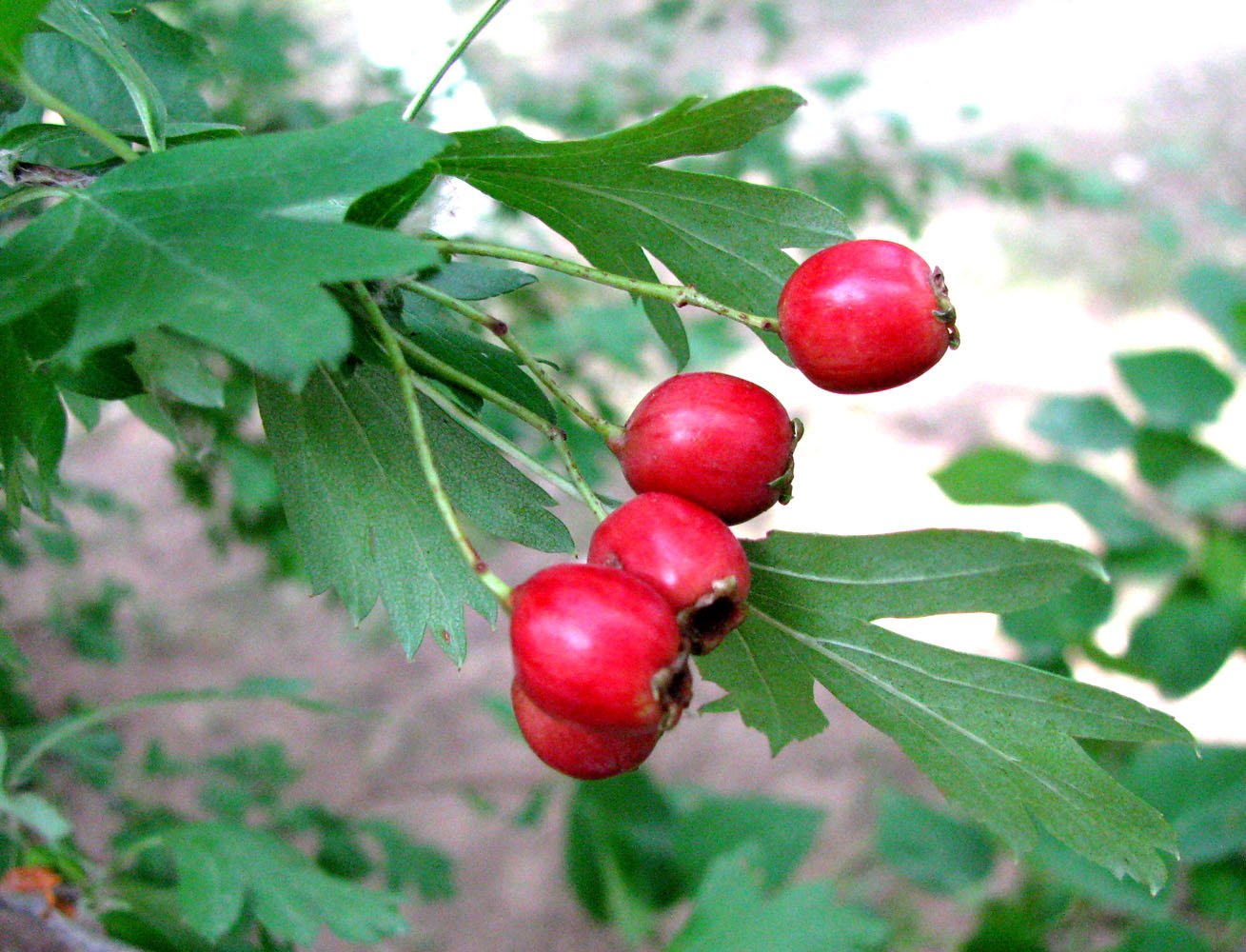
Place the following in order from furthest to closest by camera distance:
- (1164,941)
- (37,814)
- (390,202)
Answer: (1164,941) < (37,814) < (390,202)

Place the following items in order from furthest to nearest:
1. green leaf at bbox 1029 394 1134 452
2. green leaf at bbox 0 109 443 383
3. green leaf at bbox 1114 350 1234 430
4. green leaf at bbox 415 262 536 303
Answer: green leaf at bbox 1029 394 1134 452 < green leaf at bbox 1114 350 1234 430 < green leaf at bbox 415 262 536 303 < green leaf at bbox 0 109 443 383

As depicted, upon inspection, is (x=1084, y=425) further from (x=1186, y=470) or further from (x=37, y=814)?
(x=37, y=814)

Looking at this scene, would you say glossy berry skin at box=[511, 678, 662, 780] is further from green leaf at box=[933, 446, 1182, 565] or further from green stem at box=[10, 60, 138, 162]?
green leaf at box=[933, 446, 1182, 565]

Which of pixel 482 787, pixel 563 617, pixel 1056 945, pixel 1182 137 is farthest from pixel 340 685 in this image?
pixel 1182 137

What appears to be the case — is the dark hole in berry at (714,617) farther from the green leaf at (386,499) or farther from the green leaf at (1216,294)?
the green leaf at (1216,294)

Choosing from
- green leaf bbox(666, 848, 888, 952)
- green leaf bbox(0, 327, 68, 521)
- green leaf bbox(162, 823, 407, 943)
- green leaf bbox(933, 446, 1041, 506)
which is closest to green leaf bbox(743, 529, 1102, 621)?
green leaf bbox(0, 327, 68, 521)

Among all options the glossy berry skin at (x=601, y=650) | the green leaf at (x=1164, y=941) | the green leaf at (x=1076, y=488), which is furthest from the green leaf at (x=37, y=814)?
the green leaf at (x=1164, y=941)

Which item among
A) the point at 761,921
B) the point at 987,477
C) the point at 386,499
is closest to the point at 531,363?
the point at 386,499

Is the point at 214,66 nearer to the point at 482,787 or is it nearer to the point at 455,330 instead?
the point at 455,330
